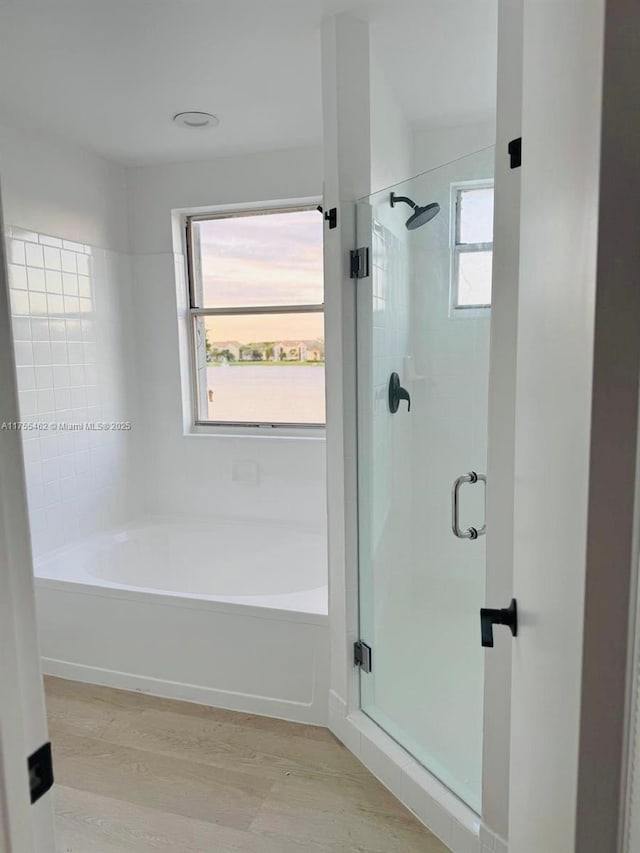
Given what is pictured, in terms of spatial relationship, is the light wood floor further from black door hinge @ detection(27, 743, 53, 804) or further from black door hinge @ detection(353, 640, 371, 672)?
black door hinge @ detection(27, 743, 53, 804)

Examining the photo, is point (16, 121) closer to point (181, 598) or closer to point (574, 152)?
point (181, 598)

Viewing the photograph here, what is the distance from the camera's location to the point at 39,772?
602 mm

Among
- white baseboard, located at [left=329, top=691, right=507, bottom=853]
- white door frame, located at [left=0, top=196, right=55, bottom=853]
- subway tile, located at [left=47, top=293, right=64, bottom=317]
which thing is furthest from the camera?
subway tile, located at [left=47, top=293, right=64, bottom=317]

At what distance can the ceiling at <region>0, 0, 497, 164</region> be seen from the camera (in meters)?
1.81

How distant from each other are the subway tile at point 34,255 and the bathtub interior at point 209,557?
142 cm

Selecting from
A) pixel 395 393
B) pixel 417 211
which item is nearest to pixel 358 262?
pixel 417 211

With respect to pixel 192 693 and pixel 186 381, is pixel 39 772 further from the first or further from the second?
pixel 186 381

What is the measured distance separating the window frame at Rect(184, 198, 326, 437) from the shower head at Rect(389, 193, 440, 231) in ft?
3.46

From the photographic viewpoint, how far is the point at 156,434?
345cm

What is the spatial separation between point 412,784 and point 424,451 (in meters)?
1.18

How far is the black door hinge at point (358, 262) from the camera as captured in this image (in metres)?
1.92

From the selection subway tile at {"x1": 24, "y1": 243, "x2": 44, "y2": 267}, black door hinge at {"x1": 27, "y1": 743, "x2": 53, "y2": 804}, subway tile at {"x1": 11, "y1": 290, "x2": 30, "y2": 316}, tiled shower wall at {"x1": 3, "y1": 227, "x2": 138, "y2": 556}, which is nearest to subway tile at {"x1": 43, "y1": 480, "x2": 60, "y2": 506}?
tiled shower wall at {"x1": 3, "y1": 227, "x2": 138, "y2": 556}

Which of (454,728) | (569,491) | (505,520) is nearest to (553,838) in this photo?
(569,491)

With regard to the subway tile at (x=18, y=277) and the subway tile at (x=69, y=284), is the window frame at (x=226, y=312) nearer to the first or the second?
the subway tile at (x=69, y=284)
